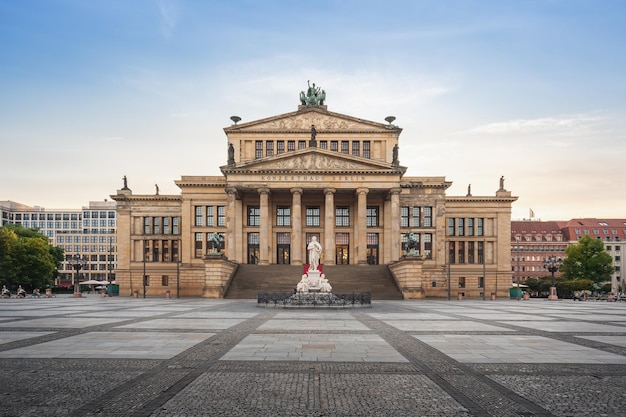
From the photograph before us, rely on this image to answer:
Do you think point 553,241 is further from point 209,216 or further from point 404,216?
point 209,216

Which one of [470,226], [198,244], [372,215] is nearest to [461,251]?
[470,226]

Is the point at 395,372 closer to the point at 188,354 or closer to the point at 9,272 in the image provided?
the point at 188,354

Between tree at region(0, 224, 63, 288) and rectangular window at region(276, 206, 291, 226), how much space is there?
4175cm

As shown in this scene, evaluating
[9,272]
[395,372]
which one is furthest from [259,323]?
[9,272]

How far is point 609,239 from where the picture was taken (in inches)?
5251

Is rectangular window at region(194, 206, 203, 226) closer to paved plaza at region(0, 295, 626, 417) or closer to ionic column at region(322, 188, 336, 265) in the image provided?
ionic column at region(322, 188, 336, 265)

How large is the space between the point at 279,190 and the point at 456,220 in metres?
27.2

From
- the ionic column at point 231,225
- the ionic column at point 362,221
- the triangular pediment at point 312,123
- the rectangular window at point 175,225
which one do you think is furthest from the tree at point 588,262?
the rectangular window at point 175,225

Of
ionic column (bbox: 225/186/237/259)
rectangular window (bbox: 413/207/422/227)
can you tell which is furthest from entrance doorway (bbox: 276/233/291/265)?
rectangular window (bbox: 413/207/422/227)

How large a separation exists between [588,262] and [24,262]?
99.1 metres

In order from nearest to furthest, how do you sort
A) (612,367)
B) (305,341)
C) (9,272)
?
1. (612,367)
2. (305,341)
3. (9,272)

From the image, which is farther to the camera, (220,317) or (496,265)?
(496,265)

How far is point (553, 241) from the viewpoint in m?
133

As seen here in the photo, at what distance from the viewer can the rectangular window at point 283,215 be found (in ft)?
227
